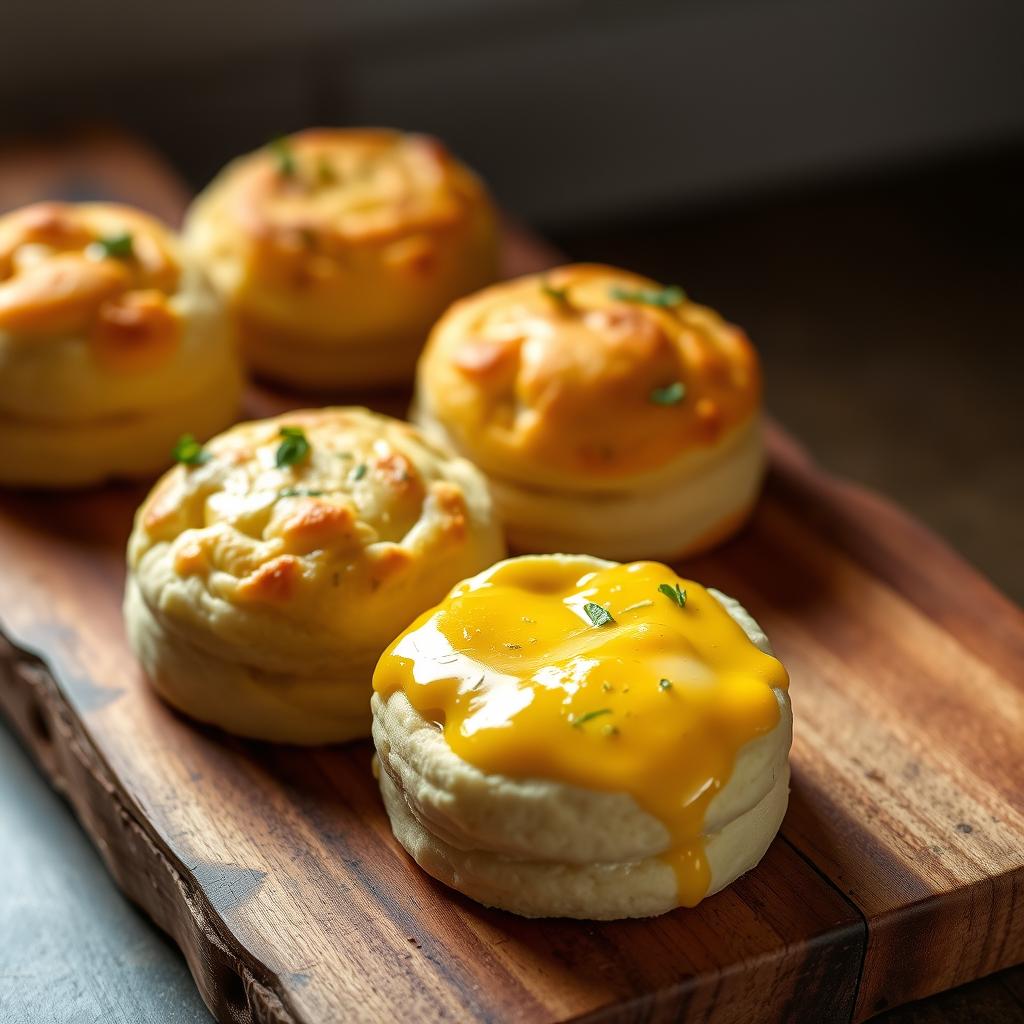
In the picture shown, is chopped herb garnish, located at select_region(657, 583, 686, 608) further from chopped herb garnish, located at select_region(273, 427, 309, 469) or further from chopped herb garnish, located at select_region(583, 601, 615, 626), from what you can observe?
chopped herb garnish, located at select_region(273, 427, 309, 469)

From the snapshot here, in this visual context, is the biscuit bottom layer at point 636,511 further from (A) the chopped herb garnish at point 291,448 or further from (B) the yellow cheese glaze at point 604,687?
(B) the yellow cheese glaze at point 604,687

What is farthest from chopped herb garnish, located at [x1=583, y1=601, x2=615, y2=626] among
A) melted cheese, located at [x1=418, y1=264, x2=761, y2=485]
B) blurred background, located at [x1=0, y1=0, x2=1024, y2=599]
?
blurred background, located at [x1=0, y1=0, x2=1024, y2=599]

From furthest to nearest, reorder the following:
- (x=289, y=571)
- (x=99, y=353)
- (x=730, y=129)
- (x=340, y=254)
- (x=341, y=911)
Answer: (x=730, y=129) → (x=340, y=254) → (x=99, y=353) → (x=289, y=571) → (x=341, y=911)

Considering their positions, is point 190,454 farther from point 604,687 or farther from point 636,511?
point 604,687

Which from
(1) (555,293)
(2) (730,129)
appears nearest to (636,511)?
(1) (555,293)

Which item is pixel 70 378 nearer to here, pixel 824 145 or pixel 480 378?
pixel 480 378

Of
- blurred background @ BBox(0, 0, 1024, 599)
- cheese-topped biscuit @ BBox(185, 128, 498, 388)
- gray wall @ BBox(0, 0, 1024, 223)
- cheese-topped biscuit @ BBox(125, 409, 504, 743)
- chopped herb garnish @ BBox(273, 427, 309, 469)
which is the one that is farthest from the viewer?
gray wall @ BBox(0, 0, 1024, 223)

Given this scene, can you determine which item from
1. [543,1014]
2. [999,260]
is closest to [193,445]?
[543,1014]
